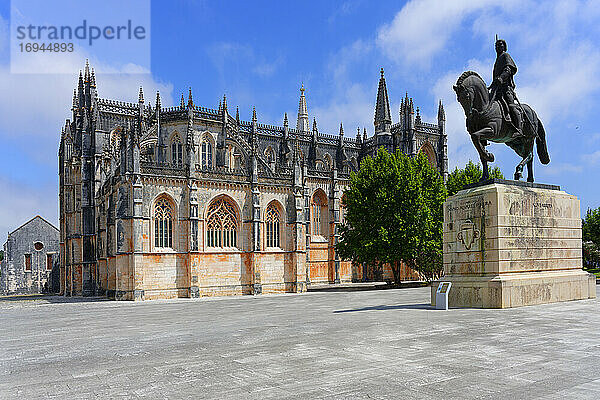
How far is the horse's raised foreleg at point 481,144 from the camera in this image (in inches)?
683

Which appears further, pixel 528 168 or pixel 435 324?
pixel 528 168

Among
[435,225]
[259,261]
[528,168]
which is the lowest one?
[259,261]

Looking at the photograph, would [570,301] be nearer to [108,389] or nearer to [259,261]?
[108,389]

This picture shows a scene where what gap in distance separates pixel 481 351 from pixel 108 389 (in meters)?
6.81

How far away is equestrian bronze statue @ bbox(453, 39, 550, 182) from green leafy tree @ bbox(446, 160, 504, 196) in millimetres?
24146

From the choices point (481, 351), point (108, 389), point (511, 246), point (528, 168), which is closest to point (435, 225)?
point (528, 168)

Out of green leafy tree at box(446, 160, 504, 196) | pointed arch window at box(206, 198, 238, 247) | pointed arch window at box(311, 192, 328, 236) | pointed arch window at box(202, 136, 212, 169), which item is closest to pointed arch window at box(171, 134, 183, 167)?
pointed arch window at box(202, 136, 212, 169)

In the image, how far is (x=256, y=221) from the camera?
38531 millimetres

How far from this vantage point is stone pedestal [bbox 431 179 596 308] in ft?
53.7

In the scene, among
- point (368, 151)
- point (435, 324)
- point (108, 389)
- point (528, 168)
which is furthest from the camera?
point (368, 151)

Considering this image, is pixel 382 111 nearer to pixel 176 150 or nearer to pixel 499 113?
pixel 176 150

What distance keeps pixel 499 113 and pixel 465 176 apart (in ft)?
89.7

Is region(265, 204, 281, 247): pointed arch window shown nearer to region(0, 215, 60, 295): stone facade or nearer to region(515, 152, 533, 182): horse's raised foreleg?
region(515, 152, 533, 182): horse's raised foreleg

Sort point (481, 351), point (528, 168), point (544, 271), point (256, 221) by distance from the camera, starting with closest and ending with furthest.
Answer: point (481, 351) → point (544, 271) → point (528, 168) → point (256, 221)
